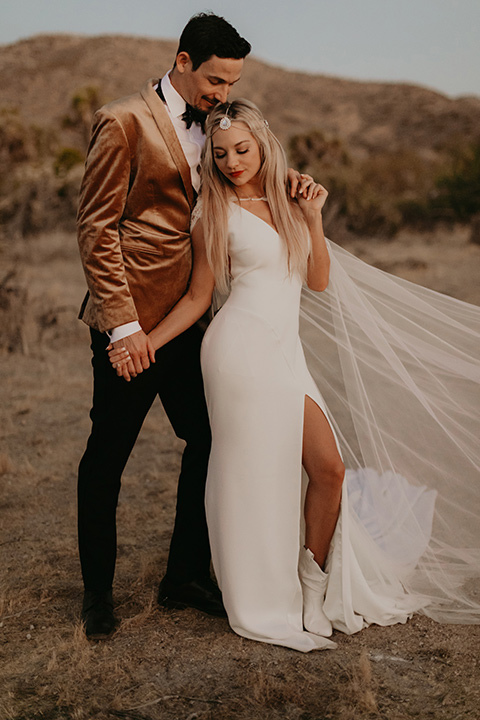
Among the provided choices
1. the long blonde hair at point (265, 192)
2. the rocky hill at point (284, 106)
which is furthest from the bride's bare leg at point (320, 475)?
the rocky hill at point (284, 106)

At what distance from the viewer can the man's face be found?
2535 mm

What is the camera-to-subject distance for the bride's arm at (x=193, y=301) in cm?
270

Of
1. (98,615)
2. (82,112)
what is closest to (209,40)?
(98,615)

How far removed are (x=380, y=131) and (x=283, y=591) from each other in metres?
51.7

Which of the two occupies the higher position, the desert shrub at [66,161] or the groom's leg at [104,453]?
the desert shrub at [66,161]

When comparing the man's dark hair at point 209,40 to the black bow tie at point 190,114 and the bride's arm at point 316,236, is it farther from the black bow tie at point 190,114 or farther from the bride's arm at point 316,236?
the bride's arm at point 316,236

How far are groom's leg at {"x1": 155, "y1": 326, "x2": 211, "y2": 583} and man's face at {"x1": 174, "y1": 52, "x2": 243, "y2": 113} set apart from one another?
2.92ft

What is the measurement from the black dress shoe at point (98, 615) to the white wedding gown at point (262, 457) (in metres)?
0.49

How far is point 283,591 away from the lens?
267cm

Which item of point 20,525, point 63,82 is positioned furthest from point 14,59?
point 20,525

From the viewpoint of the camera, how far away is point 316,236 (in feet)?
8.95

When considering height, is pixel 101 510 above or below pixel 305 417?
below

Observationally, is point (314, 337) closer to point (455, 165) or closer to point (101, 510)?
point (101, 510)

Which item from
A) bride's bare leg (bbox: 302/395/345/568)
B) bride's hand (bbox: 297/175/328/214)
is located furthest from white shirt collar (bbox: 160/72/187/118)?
bride's bare leg (bbox: 302/395/345/568)
